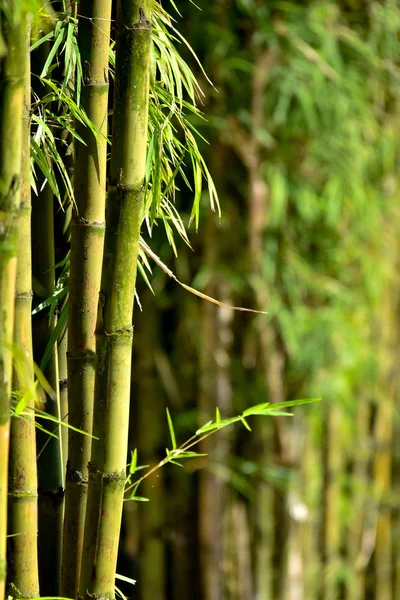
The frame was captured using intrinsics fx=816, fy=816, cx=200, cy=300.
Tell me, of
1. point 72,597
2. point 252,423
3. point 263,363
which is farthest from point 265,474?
point 72,597

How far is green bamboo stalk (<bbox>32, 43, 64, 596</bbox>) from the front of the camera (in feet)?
2.33

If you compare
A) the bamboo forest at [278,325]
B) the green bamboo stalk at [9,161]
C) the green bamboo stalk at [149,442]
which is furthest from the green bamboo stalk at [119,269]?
the green bamboo stalk at [149,442]

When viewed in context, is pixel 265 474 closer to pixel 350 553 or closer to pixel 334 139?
pixel 350 553

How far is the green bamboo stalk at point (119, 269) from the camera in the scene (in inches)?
23.3

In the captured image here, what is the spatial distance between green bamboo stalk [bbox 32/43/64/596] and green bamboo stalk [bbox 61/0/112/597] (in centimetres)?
4

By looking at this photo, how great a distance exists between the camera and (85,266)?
0.65m

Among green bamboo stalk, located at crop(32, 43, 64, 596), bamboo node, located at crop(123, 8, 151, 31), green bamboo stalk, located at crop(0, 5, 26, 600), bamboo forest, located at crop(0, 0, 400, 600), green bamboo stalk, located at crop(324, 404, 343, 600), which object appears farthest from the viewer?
green bamboo stalk, located at crop(324, 404, 343, 600)

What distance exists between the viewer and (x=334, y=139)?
2.20 metres

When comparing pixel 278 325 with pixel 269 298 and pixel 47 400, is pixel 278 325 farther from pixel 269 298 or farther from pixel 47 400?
pixel 47 400

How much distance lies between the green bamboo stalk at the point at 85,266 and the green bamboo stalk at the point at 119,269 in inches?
1.9

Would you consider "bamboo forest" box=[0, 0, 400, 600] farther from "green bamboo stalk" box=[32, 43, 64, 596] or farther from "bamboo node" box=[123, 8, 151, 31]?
"bamboo node" box=[123, 8, 151, 31]

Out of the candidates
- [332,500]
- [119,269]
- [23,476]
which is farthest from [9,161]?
[332,500]

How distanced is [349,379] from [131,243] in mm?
1971

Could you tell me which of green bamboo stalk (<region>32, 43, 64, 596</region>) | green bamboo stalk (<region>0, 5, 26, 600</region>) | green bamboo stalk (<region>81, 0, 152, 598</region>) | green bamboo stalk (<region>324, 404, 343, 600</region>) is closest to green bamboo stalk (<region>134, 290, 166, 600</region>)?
green bamboo stalk (<region>324, 404, 343, 600</region>)
